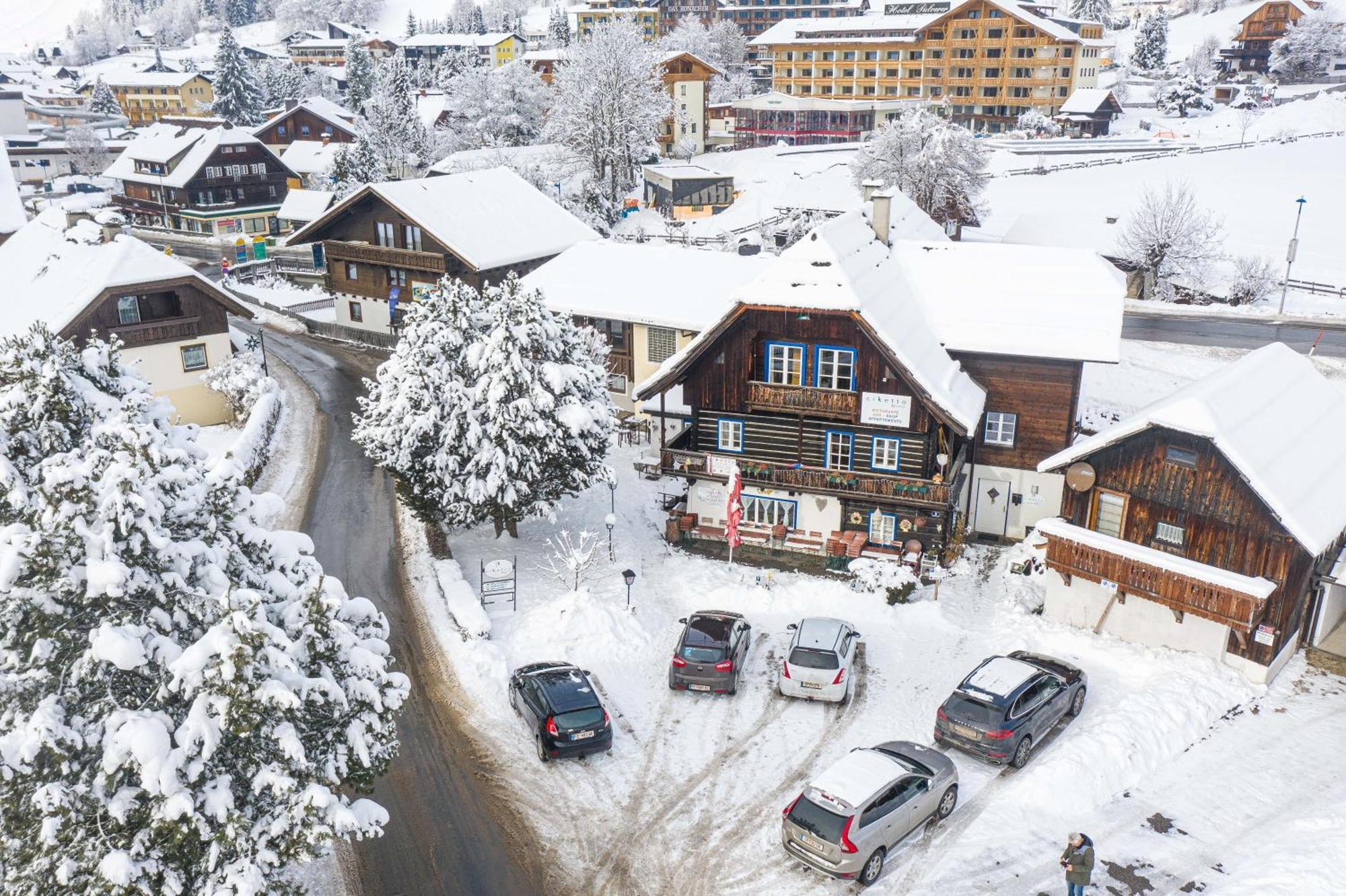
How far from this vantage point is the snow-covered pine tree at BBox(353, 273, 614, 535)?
1222 inches

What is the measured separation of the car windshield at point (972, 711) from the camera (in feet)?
75.3

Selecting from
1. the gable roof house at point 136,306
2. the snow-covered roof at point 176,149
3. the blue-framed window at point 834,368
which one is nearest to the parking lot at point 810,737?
the blue-framed window at point 834,368

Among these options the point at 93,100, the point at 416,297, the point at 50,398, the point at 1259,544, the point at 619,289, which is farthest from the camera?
the point at 93,100

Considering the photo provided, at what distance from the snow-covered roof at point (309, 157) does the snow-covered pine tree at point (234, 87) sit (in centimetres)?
2977

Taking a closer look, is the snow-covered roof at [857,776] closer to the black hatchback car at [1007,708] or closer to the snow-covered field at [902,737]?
the snow-covered field at [902,737]

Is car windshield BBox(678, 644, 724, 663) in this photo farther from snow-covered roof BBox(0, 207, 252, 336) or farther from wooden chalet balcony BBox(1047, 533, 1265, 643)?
snow-covered roof BBox(0, 207, 252, 336)

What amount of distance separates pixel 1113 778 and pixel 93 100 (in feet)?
616

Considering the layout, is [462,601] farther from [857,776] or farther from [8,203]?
[8,203]

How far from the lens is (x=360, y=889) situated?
1958cm

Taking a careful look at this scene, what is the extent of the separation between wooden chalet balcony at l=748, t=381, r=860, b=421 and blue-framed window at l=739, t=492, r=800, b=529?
128 inches

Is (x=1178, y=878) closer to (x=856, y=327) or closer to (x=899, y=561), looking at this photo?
(x=899, y=561)

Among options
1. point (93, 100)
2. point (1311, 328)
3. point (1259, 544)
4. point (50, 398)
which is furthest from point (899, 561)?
point (93, 100)

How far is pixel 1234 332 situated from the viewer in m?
57.6

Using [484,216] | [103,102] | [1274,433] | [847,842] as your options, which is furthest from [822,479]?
[103,102]
